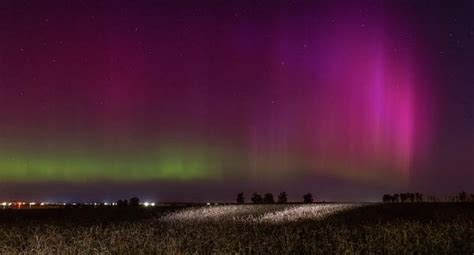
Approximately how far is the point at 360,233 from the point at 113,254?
426 inches

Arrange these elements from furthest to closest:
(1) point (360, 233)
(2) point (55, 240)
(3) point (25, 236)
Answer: (3) point (25, 236) < (1) point (360, 233) < (2) point (55, 240)

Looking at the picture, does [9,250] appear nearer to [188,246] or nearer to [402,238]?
[188,246]

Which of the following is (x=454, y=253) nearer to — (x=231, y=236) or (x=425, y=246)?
(x=425, y=246)

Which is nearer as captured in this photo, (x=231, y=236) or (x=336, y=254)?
(x=336, y=254)

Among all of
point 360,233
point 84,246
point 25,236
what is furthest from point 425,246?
point 25,236

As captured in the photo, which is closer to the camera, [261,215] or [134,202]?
[261,215]

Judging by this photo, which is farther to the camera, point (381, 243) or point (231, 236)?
point (231, 236)

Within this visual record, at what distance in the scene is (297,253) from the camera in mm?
19766

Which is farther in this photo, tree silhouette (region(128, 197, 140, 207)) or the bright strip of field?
tree silhouette (region(128, 197, 140, 207))

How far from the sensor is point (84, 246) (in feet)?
71.3

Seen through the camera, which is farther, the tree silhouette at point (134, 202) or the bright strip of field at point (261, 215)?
the tree silhouette at point (134, 202)

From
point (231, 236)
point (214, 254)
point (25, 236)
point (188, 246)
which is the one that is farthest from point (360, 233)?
point (25, 236)

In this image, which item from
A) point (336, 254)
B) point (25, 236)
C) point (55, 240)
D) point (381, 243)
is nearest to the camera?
point (336, 254)

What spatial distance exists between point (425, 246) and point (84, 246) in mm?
11536
